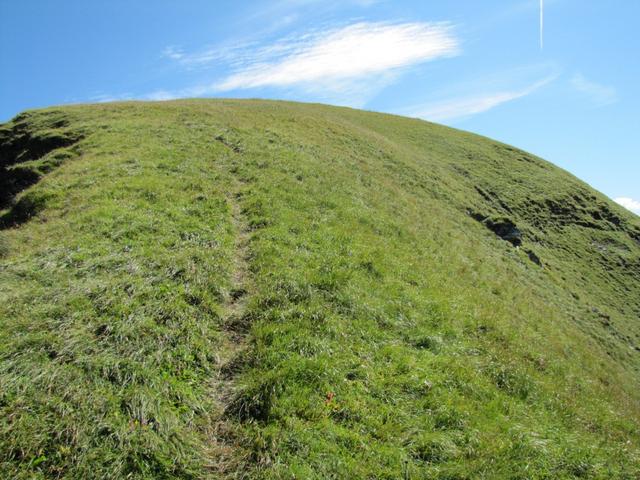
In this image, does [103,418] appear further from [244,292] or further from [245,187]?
[245,187]

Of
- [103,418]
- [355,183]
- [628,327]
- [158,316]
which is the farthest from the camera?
[628,327]

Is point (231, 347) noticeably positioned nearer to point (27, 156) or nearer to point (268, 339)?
point (268, 339)

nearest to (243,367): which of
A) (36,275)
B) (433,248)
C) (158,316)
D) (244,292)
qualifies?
(158,316)

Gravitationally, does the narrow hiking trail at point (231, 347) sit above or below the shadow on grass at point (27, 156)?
below

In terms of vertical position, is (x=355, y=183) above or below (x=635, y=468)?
above

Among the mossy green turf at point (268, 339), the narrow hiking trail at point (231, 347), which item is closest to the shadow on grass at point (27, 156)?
the mossy green turf at point (268, 339)

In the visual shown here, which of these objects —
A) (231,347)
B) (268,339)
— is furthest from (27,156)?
(268,339)

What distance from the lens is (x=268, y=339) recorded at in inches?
400

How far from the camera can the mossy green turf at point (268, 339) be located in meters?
7.05

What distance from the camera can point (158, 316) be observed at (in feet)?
32.6

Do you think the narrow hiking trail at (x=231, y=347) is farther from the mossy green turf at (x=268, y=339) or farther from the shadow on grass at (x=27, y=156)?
the shadow on grass at (x=27, y=156)

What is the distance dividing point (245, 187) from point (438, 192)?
73.6 feet

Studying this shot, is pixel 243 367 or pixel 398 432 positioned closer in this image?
pixel 398 432

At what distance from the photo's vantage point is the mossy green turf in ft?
23.1
